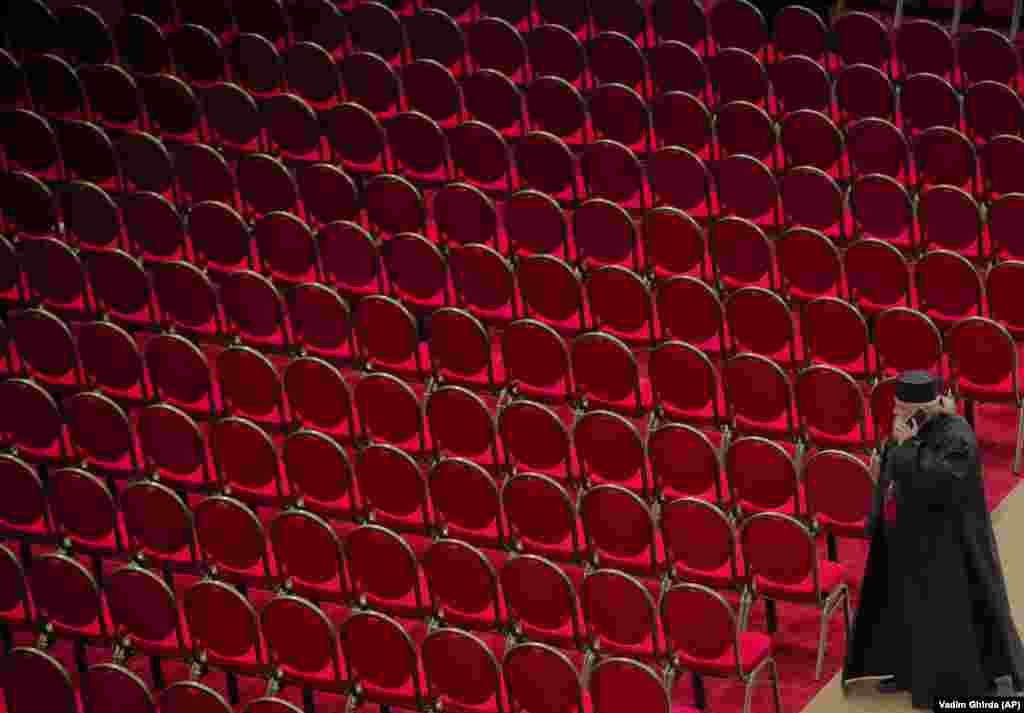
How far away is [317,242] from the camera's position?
904 centimetres

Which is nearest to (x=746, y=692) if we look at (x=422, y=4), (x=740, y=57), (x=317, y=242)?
(x=317, y=242)

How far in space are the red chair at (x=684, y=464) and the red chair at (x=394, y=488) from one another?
0.87 meters

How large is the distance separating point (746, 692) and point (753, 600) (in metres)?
0.50

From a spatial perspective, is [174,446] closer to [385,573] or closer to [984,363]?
[385,573]

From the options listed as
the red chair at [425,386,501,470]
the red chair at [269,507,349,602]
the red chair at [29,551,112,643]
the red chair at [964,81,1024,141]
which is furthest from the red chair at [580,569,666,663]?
the red chair at [964,81,1024,141]

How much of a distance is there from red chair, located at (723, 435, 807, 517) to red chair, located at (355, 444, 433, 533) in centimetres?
114

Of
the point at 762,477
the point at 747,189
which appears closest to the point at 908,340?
the point at 762,477

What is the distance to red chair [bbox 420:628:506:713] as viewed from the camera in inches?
263

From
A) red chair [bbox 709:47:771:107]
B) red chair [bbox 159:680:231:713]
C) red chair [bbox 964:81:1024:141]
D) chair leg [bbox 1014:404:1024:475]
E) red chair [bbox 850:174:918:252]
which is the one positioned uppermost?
red chair [bbox 709:47:771:107]

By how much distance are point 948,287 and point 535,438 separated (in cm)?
181

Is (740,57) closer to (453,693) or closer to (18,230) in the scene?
(18,230)

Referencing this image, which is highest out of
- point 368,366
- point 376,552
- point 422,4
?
point 422,4

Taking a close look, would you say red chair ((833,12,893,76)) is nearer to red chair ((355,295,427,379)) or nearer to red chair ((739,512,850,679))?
red chair ((355,295,427,379))

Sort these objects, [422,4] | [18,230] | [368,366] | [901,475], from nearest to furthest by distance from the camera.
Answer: [901,475]
[368,366]
[18,230]
[422,4]
